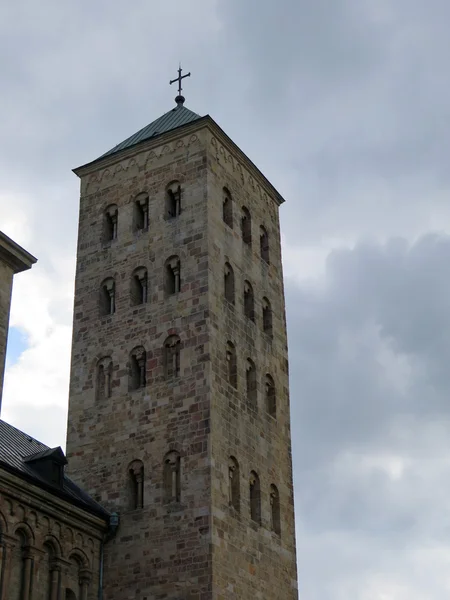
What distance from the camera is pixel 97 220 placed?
38375mm

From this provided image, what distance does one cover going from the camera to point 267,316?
38156mm

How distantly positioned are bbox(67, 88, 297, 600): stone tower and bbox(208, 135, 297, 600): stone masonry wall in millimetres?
71

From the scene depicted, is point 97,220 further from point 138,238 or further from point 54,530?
point 54,530

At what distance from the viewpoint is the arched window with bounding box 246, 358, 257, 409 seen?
34938 millimetres

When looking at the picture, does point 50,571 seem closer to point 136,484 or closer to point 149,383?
point 136,484

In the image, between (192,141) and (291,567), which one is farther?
(192,141)

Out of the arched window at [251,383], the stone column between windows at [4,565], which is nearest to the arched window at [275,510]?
the arched window at [251,383]

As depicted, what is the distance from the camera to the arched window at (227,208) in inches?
1468

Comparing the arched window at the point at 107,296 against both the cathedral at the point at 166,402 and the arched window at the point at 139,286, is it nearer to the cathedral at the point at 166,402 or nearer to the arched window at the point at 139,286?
the cathedral at the point at 166,402

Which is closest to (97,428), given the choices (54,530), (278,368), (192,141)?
(54,530)

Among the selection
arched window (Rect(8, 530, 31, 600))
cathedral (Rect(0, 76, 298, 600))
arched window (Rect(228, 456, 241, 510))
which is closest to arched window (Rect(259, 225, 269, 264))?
cathedral (Rect(0, 76, 298, 600))

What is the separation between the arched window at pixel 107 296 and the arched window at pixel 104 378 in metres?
1.97

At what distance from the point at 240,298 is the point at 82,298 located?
5.82 meters

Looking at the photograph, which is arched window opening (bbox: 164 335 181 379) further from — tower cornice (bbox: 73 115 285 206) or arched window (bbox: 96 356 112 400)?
tower cornice (bbox: 73 115 285 206)
